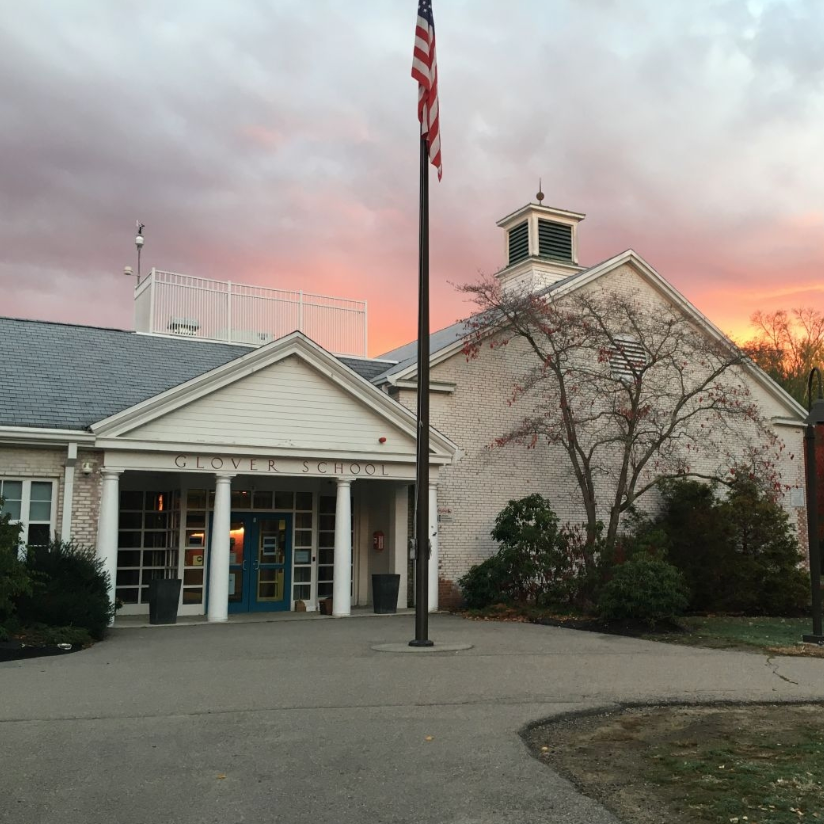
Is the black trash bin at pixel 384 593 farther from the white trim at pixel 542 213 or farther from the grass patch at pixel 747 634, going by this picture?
the white trim at pixel 542 213

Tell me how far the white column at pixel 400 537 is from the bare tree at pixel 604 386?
9.10 feet

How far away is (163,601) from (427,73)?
1009cm

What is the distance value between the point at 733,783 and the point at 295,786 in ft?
9.43

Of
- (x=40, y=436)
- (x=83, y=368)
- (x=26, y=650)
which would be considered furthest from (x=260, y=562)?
(x=26, y=650)

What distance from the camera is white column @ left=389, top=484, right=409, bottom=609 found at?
63.4ft

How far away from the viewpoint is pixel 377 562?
20266 millimetres

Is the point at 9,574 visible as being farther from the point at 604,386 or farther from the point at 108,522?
the point at 604,386

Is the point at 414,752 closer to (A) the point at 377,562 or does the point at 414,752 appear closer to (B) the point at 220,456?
(B) the point at 220,456

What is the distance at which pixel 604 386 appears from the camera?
2092 centimetres

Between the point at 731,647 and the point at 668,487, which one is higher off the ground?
the point at 668,487

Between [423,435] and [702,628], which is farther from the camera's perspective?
[702,628]

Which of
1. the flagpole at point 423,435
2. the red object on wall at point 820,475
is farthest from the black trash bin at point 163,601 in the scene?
the red object on wall at point 820,475

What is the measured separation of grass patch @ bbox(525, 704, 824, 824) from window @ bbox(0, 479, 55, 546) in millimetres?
11239

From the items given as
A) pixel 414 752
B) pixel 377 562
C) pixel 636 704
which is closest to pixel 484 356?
pixel 377 562
